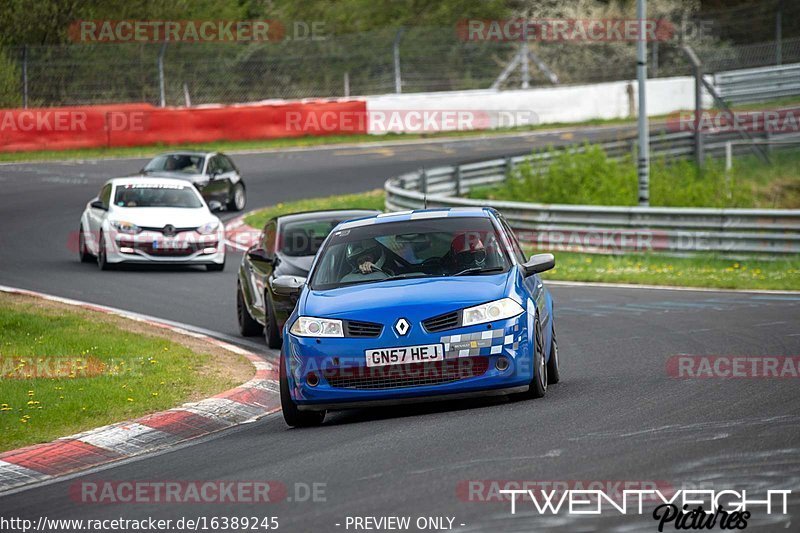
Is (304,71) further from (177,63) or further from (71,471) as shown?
(71,471)

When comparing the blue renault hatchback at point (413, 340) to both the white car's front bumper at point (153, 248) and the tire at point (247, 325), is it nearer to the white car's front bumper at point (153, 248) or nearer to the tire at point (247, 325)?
the tire at point (247, 325)

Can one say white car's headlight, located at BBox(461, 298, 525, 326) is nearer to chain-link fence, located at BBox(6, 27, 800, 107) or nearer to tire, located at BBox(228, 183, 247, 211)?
tire, located at BBox(228, 183, 247, 211)

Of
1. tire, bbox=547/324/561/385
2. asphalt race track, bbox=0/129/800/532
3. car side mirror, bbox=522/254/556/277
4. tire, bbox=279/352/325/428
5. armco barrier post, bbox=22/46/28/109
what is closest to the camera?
asphalt race track, bbox=0/129/800/532

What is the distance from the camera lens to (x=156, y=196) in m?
23.5

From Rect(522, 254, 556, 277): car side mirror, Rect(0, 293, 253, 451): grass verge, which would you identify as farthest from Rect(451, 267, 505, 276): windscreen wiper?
Rect(0, 293, 253, 451): grass verge

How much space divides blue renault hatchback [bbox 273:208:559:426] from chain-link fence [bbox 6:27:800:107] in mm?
30090

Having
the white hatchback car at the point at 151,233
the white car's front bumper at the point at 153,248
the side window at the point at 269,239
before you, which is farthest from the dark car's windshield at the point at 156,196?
the side window at the point at 269,239

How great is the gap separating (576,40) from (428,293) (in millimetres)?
46151

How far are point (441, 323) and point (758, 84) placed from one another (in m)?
35.8

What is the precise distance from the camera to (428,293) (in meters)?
9.98

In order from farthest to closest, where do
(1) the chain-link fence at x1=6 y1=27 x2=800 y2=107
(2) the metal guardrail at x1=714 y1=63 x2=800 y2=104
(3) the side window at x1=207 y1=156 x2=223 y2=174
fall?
(2) the metal guardrail at x1=714 y1=63 x2=800 y2=104, (1) the chain-link fence at x1=6 y1=27 x2=800 y2=107, (3) the side window at x1=207 y1=156 x2=223 y2=174

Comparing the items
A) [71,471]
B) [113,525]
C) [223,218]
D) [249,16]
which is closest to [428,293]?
[71,471]

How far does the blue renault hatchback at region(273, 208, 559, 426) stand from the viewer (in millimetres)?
9727

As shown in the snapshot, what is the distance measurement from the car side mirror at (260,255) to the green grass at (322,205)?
44.5ft
